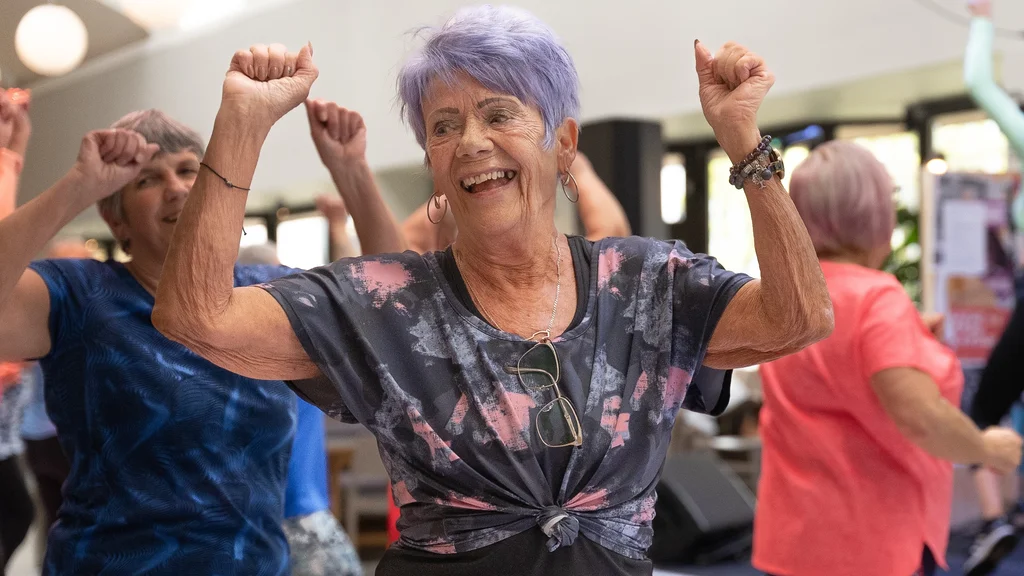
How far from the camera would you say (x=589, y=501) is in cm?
136

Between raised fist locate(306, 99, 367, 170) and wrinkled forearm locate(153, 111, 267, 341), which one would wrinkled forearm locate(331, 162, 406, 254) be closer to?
raised fist locate(306, 99, 367, 170)

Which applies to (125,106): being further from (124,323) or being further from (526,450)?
(526,450)

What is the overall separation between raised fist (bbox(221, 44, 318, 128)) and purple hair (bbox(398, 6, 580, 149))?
0.56 feet

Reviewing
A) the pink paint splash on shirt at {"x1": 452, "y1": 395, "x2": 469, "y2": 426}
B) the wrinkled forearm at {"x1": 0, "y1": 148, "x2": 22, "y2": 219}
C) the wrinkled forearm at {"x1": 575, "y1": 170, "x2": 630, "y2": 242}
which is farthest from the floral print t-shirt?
the wrinkled forearm at {"x1": 575, "y1": 170, "x2": 630, "y2": 242}

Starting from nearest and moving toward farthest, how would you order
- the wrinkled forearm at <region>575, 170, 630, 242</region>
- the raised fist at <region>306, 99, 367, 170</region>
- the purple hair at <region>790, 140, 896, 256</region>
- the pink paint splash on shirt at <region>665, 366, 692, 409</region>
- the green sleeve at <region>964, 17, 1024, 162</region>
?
the pink paint splash on shirt at <region>665, 366, 692, 409</region> < the raised fist at <region>306, 99, 367, 170</region> < the purple hair at <region>790, 140, 896, 256</region> < the wrinkled forearm at <region>575, 170, 630, 242</region> < the green sleeve at <region>964, 17, 1024, 162</region>

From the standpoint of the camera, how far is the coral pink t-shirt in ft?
6.94

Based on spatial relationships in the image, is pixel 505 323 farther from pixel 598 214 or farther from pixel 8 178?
pixel 598 214

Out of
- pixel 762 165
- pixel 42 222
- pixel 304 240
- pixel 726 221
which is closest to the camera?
pixel 762 165

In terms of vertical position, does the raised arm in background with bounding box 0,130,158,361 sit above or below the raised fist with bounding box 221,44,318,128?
below

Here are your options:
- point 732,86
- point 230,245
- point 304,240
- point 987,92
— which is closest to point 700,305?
point 732,86

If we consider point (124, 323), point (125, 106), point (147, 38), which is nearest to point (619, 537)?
point (124, 323)

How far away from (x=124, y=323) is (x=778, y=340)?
3.38ft

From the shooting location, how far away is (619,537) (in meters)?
1.38

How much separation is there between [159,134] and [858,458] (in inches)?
60.2
